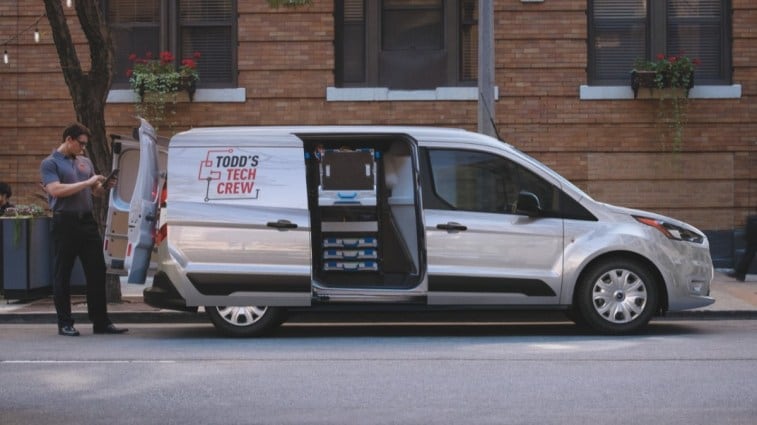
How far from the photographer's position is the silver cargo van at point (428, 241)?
1045 centimetres

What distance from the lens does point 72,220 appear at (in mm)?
10812

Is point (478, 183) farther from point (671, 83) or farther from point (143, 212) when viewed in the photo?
point (671, 83)

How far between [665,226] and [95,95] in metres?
6.61

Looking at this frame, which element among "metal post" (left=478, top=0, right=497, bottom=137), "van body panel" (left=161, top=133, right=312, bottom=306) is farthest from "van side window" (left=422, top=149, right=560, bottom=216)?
"metal post" (left=478, top=0, right=497, bottom=137)

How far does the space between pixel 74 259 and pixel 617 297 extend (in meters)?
4.97

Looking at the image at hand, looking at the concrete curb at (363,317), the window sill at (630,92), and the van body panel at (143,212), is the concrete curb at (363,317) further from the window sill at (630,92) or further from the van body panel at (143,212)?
the window sill at (630,92)

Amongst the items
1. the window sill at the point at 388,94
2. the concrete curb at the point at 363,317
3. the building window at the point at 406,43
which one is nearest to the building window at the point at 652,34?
the building window at the point at 406,43

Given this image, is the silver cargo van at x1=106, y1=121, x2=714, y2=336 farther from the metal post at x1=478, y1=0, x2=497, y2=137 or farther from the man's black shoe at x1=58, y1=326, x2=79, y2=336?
the metal post at x1=478, y1=0, x2=497, y2=137

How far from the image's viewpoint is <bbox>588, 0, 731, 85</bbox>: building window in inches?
687

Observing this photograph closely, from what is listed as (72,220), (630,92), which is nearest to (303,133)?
(72,220)

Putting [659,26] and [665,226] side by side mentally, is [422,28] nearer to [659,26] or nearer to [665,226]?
[659,26]

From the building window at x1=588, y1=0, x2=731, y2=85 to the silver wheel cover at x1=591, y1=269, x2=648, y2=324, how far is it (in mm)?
7355

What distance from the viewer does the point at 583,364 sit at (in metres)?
8.71

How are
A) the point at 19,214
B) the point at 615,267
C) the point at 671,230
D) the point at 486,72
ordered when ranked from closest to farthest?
1. the point at 615,267
2. the point at 671,230
3. the point at 486,72
4. the point at 19,214
